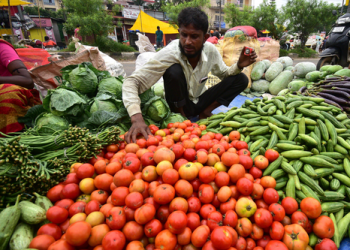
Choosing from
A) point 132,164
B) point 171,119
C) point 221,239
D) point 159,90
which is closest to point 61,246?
point 132,164

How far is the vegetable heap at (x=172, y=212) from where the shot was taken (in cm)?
127

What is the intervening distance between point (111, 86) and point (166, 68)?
0.97m

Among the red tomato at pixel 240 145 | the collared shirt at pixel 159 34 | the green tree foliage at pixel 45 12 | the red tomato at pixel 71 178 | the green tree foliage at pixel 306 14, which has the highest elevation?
the green tree foliage at pixel 45 12

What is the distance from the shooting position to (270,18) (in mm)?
17250

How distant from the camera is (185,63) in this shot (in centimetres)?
312

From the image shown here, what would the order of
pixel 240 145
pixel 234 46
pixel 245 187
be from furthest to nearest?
pixel 234 46
pixel 240 145
pixel 245 187

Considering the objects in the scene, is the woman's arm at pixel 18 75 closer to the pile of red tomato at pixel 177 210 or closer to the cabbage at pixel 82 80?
the cabbage at pixel 82 80

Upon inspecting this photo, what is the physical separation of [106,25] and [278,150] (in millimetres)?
18155

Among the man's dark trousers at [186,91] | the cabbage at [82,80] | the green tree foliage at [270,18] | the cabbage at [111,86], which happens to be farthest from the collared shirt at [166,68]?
the green tree foliage at [270,18]

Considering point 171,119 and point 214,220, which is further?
point 171,119

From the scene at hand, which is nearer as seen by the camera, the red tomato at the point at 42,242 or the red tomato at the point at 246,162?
the red tomato at the point at 42,242

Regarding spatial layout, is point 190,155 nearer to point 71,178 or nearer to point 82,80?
point 71,178

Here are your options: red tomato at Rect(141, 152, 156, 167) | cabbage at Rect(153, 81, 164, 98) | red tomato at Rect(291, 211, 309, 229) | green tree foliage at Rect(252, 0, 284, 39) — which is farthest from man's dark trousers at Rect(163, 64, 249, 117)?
green tree foliage at Rect(252, 0, 284, 39)

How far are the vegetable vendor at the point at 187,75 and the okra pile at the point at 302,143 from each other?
0.82m
